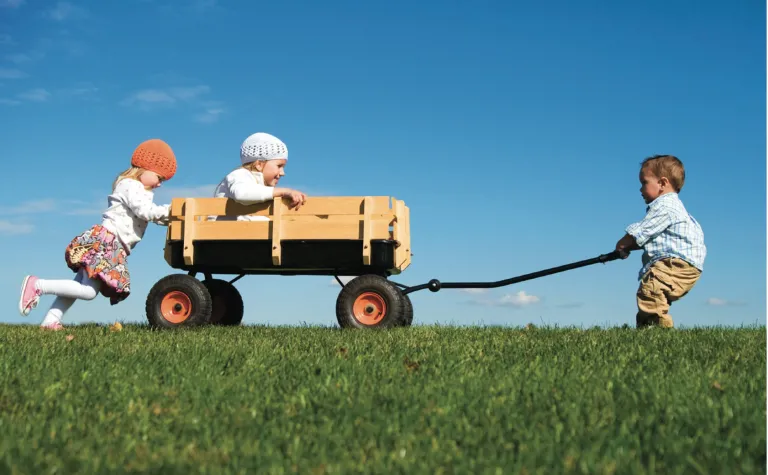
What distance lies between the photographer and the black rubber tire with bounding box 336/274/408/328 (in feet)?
25.7

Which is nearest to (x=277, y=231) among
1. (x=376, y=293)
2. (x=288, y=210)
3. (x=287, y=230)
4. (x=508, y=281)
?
(x=287, y=230)

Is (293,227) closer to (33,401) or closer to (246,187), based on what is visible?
(246,187)

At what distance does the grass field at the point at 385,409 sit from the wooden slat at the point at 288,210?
7.14 ft

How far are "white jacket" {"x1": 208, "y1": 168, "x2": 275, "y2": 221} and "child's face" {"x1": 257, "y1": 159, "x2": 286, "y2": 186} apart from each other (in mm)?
57

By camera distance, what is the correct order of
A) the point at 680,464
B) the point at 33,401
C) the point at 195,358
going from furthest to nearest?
the point at 195,358 < the point at 33,401 < the point at 680,464

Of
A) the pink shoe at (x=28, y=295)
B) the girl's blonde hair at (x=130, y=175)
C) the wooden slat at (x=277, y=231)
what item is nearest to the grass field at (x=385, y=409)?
the wooden slat at (x=277, y=231)

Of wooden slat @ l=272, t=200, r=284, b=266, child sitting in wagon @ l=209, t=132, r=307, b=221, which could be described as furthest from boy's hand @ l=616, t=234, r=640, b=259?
child sitting in wagon @ l=209, t=132, r=307, b=221

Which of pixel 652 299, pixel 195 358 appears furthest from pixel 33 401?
pixel 652 299

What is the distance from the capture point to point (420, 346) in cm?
610

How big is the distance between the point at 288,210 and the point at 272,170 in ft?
2.46

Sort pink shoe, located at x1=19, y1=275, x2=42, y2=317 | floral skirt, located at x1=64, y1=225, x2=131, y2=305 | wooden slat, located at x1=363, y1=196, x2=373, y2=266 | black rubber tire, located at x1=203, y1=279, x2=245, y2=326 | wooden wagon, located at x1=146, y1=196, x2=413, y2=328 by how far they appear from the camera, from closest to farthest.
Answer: wooden slat, located at x1=363, y1=196, x2=373, y2=266 → wooden wagon, located at x1=146, y1=196, x2=413, y2=328 → floral skirt, located at x1=64, y1=225, x2=131, y2=305 → pink shoe, located at x1=19, y1=275, x2=42, y2=317 → black rubber tire, located at x1=203, y1=279, x2=245, y2=326

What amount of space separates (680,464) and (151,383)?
2958 mm

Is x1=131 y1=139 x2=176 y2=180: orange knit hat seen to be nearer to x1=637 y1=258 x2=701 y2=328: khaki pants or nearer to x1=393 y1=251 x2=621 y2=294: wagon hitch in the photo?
x1=393 y1=251 x2=621 y2=294: wagon hitch

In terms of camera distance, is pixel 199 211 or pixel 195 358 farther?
pixel 199 211
